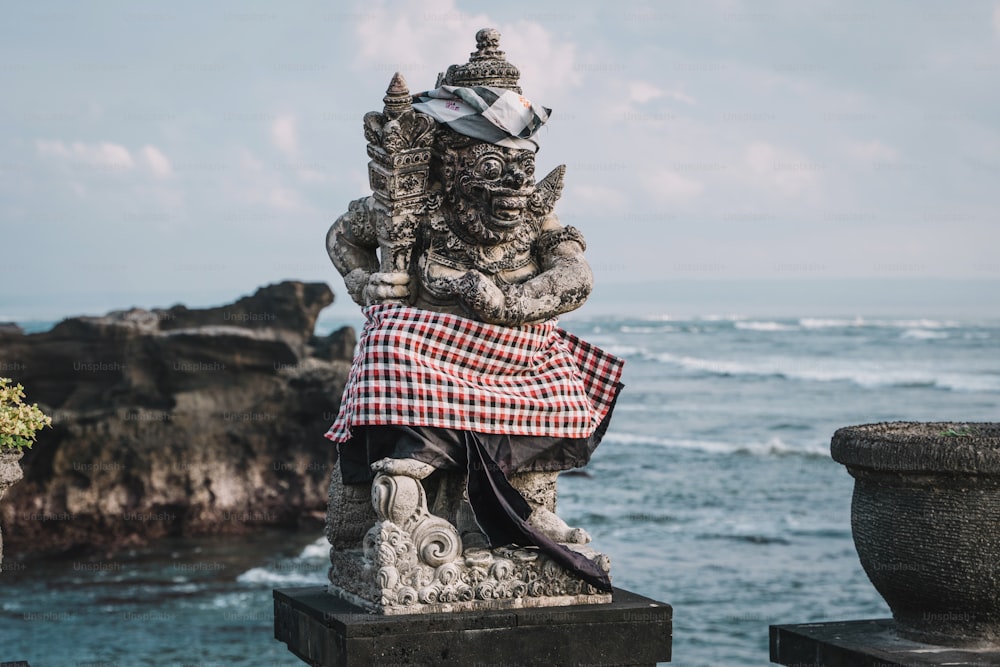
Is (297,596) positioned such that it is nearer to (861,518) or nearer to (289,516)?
(861,518)

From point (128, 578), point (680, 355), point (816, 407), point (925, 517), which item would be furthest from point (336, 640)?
point (680, 355)

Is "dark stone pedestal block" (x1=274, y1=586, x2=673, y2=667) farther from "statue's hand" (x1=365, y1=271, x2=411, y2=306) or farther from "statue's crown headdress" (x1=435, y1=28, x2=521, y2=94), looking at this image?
"statue's crown headdress" (x1=435, y1=28, x2=521, y2=94)

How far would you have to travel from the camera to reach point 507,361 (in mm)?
6242

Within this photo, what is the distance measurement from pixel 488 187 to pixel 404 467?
4.17ft

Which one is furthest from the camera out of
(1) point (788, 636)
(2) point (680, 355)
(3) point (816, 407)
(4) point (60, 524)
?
(2) point (680, 355)

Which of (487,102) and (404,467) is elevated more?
(487,102)

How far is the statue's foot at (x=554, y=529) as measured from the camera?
6.21 m

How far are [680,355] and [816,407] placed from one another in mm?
18070

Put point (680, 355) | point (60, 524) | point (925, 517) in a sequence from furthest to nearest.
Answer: point (680, 355)
point (60, 524)
point (925, 517)

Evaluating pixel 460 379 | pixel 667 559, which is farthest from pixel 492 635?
pixel 667 559

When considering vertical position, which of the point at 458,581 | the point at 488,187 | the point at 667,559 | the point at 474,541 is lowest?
the point at 667,559

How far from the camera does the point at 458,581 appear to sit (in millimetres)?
5852

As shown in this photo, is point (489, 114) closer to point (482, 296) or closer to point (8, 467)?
point (482, 296)

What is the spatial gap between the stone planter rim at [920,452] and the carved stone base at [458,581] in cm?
120
